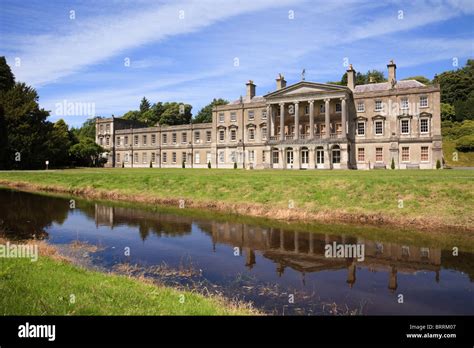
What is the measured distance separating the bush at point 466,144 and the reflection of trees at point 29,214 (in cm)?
5035

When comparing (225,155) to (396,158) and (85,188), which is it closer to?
(396,158)

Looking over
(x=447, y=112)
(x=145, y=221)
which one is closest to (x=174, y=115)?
(x=447, y=112)

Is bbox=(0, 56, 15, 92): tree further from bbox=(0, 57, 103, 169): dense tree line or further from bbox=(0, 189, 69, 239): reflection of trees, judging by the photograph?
bbox=(0, 189, 69, 239): reflection of trees

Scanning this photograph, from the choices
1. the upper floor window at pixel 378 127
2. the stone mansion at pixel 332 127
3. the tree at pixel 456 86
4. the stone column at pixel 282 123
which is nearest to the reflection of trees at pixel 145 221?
the stone mansion at pixel 332 127

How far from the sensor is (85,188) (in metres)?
31.6

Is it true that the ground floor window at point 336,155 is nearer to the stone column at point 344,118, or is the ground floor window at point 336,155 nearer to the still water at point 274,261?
the stone column at point 344,118

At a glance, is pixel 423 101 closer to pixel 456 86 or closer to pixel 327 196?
pixel 327 196

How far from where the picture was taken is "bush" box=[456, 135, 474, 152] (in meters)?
50.3

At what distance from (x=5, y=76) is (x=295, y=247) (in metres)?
59.9

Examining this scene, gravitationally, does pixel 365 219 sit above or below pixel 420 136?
below

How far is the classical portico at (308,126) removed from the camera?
4700 centimetres
